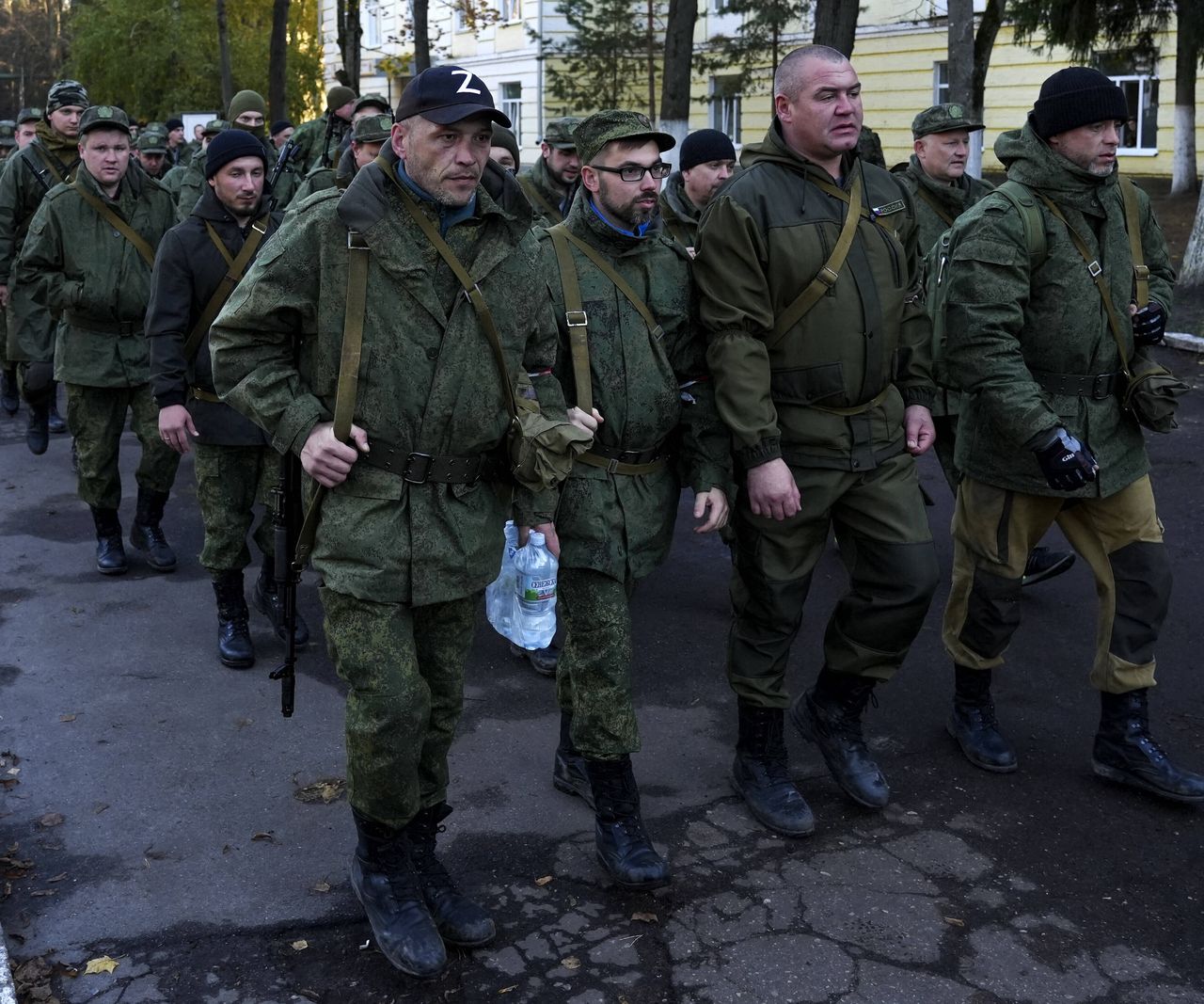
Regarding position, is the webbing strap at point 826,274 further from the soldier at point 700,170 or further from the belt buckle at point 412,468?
the soldier at point 700,170

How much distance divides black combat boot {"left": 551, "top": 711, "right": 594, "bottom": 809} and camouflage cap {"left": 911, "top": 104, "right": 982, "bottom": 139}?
3.83 metres

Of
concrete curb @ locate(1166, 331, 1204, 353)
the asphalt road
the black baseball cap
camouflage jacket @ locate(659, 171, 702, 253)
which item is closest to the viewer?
the black baseball cap

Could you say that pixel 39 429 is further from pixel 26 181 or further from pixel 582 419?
pixel 582 419

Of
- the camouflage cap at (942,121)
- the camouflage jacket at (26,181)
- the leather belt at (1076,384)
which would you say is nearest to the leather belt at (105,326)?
the camouflage jacket at (26,181)

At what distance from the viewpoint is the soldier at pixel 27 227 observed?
8.22 m

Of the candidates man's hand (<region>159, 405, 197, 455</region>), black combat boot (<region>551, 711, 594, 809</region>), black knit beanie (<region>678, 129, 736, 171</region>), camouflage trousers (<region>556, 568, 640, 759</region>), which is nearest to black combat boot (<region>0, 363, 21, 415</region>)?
man's hand (<region>159, 405, 197, 455</region>)

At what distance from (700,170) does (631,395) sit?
3249mm

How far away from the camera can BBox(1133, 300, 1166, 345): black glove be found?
452 centimetres

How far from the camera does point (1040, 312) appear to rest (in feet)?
14.9

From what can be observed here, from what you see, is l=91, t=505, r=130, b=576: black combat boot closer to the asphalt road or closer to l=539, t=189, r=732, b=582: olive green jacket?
the asphalt road

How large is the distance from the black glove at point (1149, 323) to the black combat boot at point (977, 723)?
1.20 meters

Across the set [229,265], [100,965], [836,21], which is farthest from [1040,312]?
[836,21]

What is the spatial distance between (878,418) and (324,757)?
2171mm

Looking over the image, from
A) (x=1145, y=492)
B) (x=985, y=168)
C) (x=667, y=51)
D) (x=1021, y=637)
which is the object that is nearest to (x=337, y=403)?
(x=1145, y=492)
